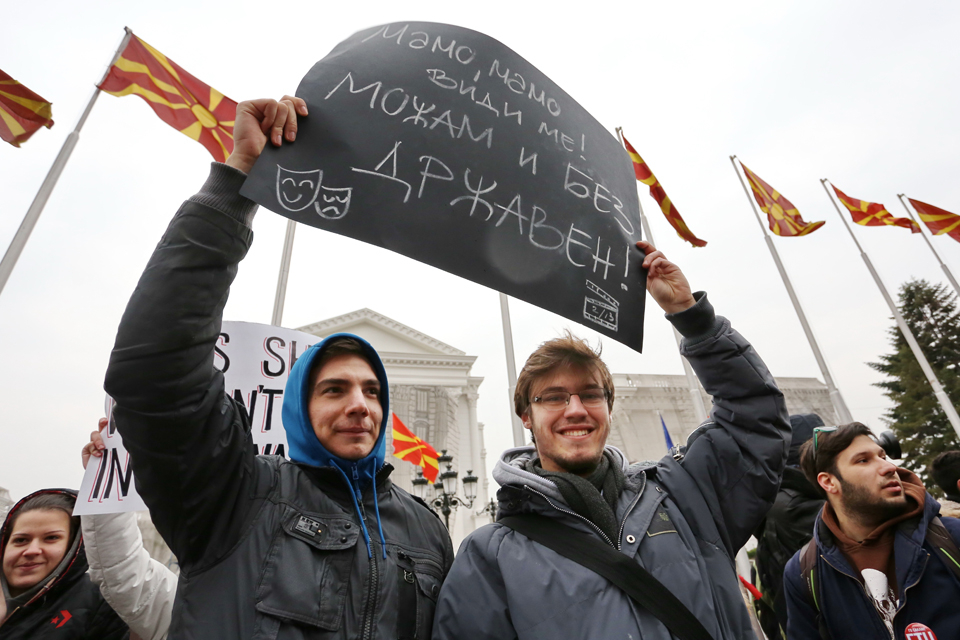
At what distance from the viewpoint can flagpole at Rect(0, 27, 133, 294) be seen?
16.4 feet

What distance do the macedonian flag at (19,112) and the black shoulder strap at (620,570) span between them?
6498mm

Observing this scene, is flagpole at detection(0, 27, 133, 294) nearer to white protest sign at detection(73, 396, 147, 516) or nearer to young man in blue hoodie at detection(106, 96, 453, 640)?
white protest sign at detection(73, 396, 147, 516)

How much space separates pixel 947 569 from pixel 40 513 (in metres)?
4.36

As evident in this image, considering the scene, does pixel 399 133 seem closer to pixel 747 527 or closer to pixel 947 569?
pixel 747 527

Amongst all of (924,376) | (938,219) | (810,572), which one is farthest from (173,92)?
(924,376)

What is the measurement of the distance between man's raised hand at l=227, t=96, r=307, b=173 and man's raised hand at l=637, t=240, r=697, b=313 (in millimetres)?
1586

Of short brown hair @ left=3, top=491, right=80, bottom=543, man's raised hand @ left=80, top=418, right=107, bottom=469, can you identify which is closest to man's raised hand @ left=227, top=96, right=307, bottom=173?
man's raised hand @ left=80, top=418, right=107, bottom=469

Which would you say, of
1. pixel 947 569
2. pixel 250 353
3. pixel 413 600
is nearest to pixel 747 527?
pixel 947 569

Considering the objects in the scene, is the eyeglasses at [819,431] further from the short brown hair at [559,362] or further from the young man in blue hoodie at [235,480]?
the young man in blue hoodie at [235,480]

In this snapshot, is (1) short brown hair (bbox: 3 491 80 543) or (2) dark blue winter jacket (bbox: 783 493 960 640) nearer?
(2) dark blue winter jacket (bbox: 783 493 960 640)

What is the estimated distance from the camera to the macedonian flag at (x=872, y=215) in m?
11.4

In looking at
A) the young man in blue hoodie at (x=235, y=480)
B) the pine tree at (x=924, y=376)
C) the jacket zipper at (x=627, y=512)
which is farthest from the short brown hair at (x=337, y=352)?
the pine tree at (x=924, y=376)

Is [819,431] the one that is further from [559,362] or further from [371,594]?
[371,594]

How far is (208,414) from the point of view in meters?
1.47
